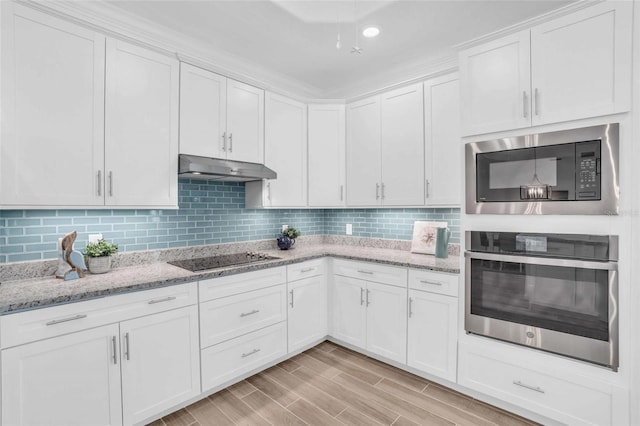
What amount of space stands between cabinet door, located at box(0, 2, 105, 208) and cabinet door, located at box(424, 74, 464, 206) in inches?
99.6

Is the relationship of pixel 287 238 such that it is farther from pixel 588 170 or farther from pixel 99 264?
pixel 588 170

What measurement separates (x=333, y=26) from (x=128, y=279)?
236cm

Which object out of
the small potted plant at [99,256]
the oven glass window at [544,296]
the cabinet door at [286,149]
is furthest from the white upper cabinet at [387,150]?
the small potted plant at [99,256]

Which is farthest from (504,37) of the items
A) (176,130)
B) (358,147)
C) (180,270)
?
(180,270)

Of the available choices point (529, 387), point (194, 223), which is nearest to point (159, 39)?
point (194, 223)

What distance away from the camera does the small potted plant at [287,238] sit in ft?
11.0

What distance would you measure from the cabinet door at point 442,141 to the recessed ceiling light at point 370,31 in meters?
0.64

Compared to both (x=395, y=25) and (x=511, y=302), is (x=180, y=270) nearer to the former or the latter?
(x=511, y=302)

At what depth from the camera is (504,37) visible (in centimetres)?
210

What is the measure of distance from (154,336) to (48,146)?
1323 millimetres

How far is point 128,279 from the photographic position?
6.53 ft

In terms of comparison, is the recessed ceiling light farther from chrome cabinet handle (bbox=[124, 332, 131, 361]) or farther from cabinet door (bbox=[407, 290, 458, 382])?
chrome cabinet handle (bbox=[124, 332, 131, 361])

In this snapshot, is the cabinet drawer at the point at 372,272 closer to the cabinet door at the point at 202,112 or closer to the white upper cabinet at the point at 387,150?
the white upper cabinet at the point at 387,150

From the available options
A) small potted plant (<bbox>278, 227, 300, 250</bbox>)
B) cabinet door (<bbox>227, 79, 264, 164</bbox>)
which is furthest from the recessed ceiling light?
small potted plant (<bbox>278, 227, 300, 250</bbox>)
